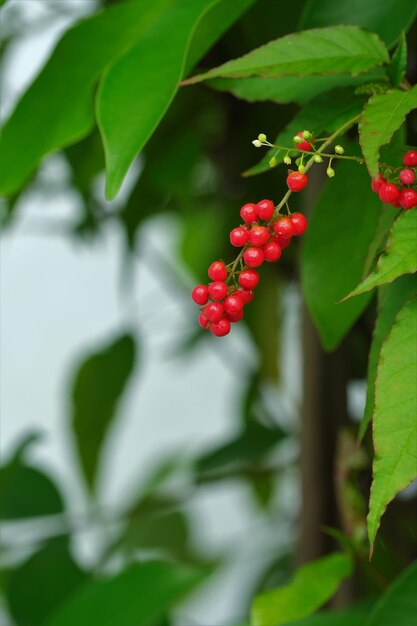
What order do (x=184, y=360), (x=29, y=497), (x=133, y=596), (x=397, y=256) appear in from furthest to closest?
(x=184, y=360), (x=29, y=497), (x=133, y=596), (x=397, y=256)

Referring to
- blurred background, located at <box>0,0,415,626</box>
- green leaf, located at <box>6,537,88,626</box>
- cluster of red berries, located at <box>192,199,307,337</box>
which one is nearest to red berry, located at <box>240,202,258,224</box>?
cluster of red berries, located at <box>192,199,307,337</box>

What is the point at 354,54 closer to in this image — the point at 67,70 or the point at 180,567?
the point at 67,70

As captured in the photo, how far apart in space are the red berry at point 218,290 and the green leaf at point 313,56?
0.03 m

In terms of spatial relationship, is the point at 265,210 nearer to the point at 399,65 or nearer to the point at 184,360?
the point at 399,65

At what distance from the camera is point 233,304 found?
150 mm

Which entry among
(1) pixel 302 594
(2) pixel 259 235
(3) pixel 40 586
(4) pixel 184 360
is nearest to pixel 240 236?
(2) pixel 259 235

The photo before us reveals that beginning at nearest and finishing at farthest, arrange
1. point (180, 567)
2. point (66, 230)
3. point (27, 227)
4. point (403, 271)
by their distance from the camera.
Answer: point (403, 271) < point (180, 567) < point (66, 230) < point (27, 227)

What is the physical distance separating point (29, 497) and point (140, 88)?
0.29 metres

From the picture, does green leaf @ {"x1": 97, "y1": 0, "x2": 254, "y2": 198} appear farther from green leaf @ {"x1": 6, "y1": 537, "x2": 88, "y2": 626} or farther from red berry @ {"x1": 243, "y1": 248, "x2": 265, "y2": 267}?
green leaf @ {"x1": 6, "y1": 537, "x2": 88, "y2": 626}

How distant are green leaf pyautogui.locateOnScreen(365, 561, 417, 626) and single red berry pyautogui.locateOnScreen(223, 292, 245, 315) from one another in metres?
0.09

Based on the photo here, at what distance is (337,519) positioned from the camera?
319 millimetres

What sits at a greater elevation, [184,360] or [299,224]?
[299,224]

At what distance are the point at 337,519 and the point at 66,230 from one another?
0.86ft

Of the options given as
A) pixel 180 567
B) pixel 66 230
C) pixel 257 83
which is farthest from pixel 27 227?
pixel 257 83
